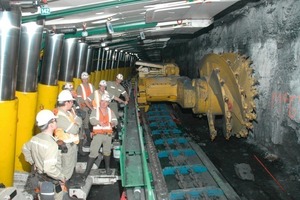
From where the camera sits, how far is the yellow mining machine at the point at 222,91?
5792mm

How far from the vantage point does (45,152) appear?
346 cm

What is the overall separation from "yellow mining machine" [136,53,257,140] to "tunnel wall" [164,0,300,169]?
2.12 ft

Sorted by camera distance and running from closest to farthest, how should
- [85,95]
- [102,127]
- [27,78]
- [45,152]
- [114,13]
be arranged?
[45,152], [27,78], [114,13], [102,127], [85,95]

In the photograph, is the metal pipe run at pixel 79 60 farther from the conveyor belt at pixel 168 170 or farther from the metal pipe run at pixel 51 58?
the metal pipe run at pixel 51 58


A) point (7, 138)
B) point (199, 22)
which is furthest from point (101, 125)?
point (199, 22)

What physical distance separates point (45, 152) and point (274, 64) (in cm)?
558

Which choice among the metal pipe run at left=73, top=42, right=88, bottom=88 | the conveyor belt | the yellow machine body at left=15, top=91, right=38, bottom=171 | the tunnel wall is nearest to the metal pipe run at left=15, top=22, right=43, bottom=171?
the yellow machine body at left=15, top=91, right=38, bottom=171

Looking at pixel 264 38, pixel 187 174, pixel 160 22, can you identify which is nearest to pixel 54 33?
pixel 160 22

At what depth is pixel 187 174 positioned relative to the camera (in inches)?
244

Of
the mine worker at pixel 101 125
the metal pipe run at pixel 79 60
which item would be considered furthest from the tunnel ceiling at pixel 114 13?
the mine worker at pixel 101 125

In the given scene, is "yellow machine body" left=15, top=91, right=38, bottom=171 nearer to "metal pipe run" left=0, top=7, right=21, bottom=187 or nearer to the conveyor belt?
"metal pipe run" left=0, top=7, right=21, bottom=187

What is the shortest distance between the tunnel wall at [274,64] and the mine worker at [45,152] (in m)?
4.81

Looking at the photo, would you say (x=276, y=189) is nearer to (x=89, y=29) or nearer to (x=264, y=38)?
(x=264, y=38)

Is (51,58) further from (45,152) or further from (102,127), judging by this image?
(45,152)
